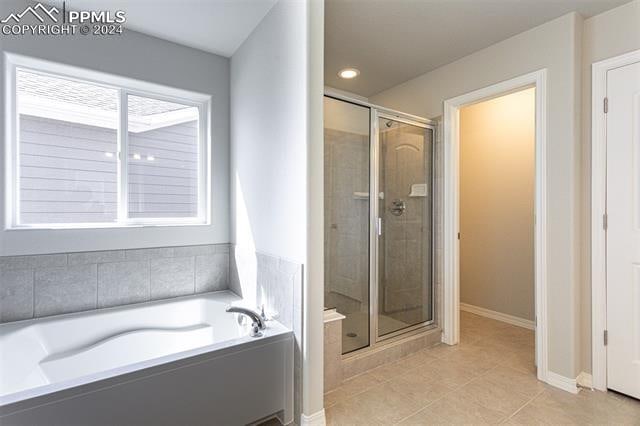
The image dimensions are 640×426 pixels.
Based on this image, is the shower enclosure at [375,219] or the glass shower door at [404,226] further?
the glass shower door at [404,226]

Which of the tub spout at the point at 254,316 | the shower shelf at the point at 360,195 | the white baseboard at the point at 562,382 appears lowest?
the white baseboard at the point at 562,382

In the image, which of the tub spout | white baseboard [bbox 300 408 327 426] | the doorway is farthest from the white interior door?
the tub spout

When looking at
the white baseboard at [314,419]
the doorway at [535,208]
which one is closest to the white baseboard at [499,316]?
the doorway at [535,208]

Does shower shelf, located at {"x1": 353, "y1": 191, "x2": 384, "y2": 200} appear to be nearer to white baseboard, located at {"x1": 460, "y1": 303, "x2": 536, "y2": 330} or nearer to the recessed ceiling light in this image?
the recessed ceiling light

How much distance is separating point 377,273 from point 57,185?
95.8 inches

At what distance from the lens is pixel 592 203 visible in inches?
82.8

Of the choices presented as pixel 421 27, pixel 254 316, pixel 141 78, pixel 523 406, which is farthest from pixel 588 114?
pixel 141 78

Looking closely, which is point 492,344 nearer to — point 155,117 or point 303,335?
point 303,335

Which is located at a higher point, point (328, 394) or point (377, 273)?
point (377, 273)

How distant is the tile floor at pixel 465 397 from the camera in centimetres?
181

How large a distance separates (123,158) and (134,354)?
55.7 inches

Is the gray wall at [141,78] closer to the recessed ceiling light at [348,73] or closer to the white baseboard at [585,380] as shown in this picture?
the recessed ceiling light at [348,73]

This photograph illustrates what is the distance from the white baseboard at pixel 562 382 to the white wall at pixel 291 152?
1608 millimetres

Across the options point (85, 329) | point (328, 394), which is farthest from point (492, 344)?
point (85, 329)
